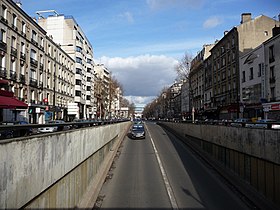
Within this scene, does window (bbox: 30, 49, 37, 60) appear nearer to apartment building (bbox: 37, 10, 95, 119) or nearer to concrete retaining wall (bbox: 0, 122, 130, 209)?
apartment building (bbox: 37, 10, 95, 119)

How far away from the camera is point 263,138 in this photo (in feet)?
28.9

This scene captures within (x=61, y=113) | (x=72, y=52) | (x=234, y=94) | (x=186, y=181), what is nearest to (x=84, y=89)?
(x=72, y=52)

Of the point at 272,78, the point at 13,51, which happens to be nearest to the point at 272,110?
the point at 272,78

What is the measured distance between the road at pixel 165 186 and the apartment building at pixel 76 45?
4895 cm

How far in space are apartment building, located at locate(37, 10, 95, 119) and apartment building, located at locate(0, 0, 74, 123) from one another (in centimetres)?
866

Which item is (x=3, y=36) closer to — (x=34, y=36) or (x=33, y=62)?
(x=33, y=62)

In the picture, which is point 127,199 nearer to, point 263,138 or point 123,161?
point 263,138

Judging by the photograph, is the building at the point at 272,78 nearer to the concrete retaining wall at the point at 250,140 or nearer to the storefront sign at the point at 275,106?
the storefront sign at the point at 275,106

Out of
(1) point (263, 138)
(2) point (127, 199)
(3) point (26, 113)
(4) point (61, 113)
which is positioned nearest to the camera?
(1) point (263, 138)

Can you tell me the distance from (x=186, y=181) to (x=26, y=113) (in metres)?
32.4

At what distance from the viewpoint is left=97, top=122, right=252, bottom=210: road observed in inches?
368

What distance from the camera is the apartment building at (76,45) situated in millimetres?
64125

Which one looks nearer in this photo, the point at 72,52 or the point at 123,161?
the point at 123,161

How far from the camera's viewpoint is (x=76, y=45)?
66.3 m
